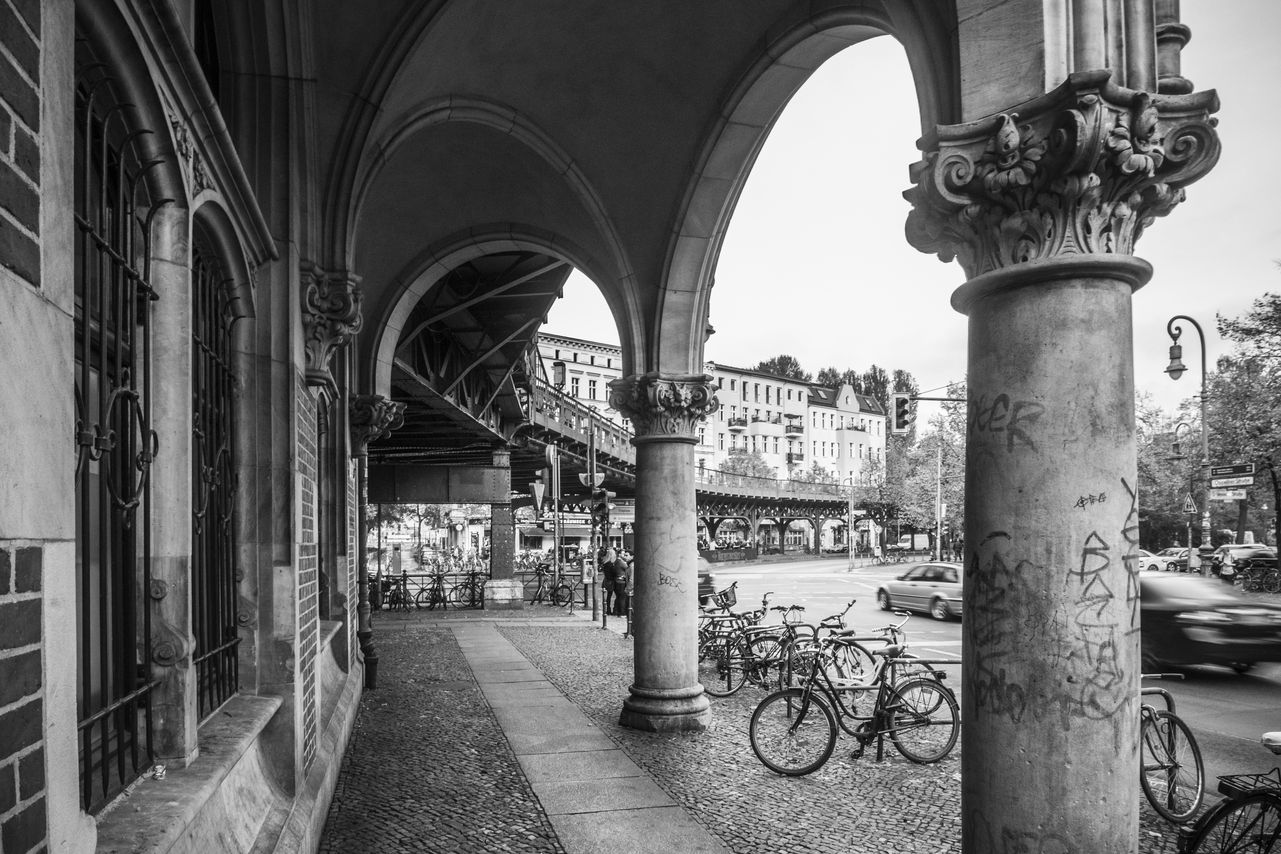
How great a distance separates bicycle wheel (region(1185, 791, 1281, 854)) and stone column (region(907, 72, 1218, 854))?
203 centimetres

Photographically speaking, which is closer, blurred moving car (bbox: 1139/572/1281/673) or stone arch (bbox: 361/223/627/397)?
blurred moving car (bbox: 1139/572/1281/673)

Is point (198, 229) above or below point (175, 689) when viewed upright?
above

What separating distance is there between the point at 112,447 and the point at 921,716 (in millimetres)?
6689

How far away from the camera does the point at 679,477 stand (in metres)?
9.21

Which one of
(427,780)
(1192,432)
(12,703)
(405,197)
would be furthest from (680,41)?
(1192,432)

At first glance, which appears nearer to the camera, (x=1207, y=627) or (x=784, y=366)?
(x=1207, y=627)

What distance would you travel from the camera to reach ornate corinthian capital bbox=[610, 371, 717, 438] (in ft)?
30.2

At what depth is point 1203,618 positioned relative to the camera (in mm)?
11969

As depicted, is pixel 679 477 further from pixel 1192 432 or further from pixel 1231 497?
pixel 1192 432

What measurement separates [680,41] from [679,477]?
153 inches

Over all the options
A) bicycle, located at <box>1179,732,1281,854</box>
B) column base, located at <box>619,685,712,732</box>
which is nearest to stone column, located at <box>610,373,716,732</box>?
column base, located at <box>619,685,712,732</box>

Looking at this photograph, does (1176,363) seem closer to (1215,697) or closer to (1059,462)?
(1215,697)

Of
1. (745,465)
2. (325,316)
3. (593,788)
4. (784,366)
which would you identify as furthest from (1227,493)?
(784,366)

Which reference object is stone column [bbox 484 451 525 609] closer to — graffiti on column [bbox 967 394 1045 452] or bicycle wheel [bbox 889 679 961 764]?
bicycle wheel [bbox 889 679 961 764]
